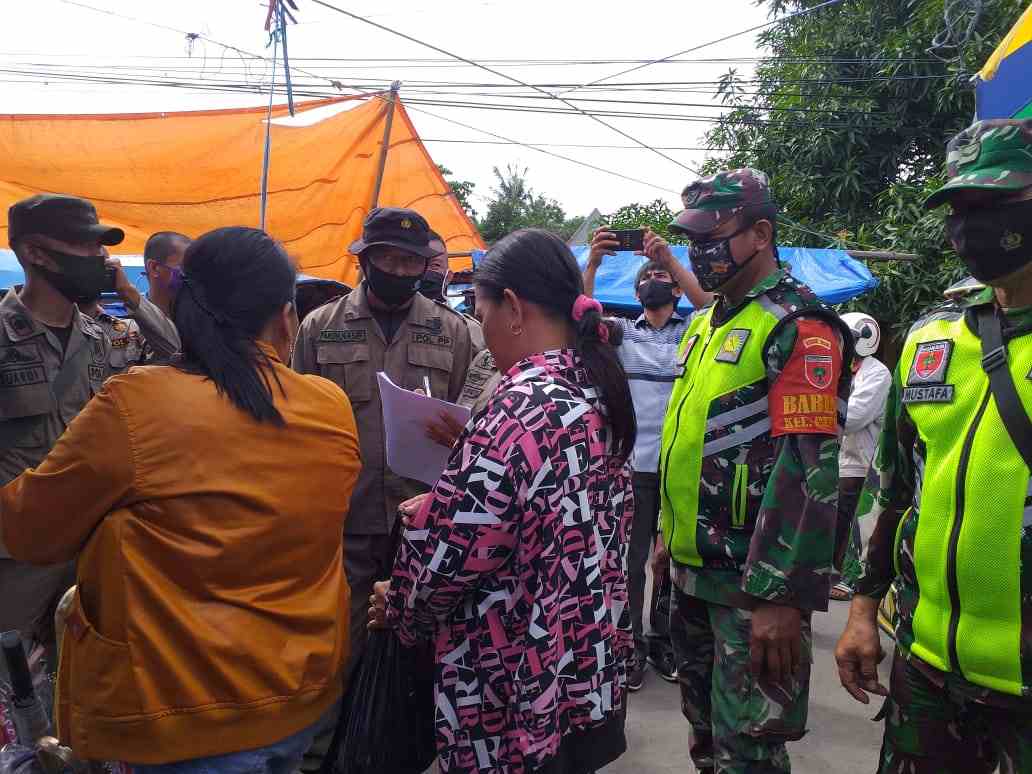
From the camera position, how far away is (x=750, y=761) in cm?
228

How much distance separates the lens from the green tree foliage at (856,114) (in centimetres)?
1168

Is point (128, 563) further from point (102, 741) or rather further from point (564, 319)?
point (564, 319)

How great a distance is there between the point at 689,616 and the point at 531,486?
1183 mm

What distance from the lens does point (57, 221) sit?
115 inches

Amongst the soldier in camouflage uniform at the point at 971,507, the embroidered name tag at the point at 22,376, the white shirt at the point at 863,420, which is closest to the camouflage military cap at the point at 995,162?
the soldier in camouflage uniform at the point at 971,507

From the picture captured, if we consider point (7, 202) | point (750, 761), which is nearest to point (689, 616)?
point (750, 761)

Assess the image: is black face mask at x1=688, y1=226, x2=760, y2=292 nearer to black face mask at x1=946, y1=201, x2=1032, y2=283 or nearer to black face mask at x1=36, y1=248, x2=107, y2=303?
black face mask at x1=946, y1=201, x2=1032, y2=283

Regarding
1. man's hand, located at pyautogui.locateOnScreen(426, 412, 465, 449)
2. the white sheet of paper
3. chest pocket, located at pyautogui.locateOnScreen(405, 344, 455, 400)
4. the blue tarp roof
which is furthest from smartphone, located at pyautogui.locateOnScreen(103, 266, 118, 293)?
the blue tarp roof

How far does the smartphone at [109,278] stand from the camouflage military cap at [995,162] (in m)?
2.70

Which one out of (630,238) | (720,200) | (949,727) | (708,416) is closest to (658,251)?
(630,238)

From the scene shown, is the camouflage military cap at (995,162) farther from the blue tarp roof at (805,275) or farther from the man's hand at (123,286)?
the blue tarp roof at (805,275)

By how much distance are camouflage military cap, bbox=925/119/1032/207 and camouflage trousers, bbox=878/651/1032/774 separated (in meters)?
1.06

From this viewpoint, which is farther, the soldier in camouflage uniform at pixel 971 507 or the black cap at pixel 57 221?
the black cap at pixel 57 221

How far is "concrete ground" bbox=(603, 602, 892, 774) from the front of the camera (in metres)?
3.45
